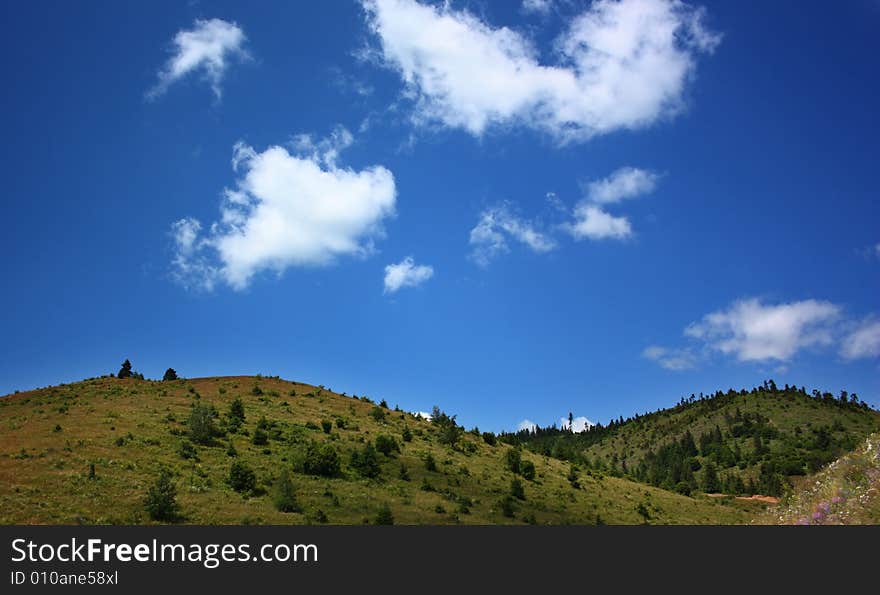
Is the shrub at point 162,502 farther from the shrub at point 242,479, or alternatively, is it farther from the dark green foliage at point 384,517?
the dark green foliage at point 384,517

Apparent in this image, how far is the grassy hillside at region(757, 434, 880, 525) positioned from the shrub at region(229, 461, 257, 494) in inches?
1271

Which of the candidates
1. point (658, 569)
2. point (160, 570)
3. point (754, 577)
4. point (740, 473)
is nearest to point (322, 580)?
point (160, 570)

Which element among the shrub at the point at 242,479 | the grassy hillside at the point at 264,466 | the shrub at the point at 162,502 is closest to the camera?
the shrub at the point at 162,502

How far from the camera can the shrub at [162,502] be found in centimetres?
3425

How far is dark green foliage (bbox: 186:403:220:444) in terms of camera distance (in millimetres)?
49312

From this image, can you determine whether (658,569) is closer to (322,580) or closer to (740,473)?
(322,580)

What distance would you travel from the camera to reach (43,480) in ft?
118

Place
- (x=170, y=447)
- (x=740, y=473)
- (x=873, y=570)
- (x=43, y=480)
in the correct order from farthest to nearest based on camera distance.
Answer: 1. (x=740, y=473)
2. (x=170, y=447)
3. (x=43, y=480)
4. (x=873, y=570)

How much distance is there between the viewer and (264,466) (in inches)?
1826

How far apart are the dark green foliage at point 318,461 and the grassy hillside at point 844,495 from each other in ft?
105

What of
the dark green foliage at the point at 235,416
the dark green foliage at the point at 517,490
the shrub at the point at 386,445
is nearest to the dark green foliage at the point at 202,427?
the dark green foliage at the point at 235,416

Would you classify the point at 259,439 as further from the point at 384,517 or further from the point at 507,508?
the point at 507,508

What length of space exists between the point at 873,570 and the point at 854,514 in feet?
20.1

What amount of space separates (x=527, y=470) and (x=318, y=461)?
87.8 ft
